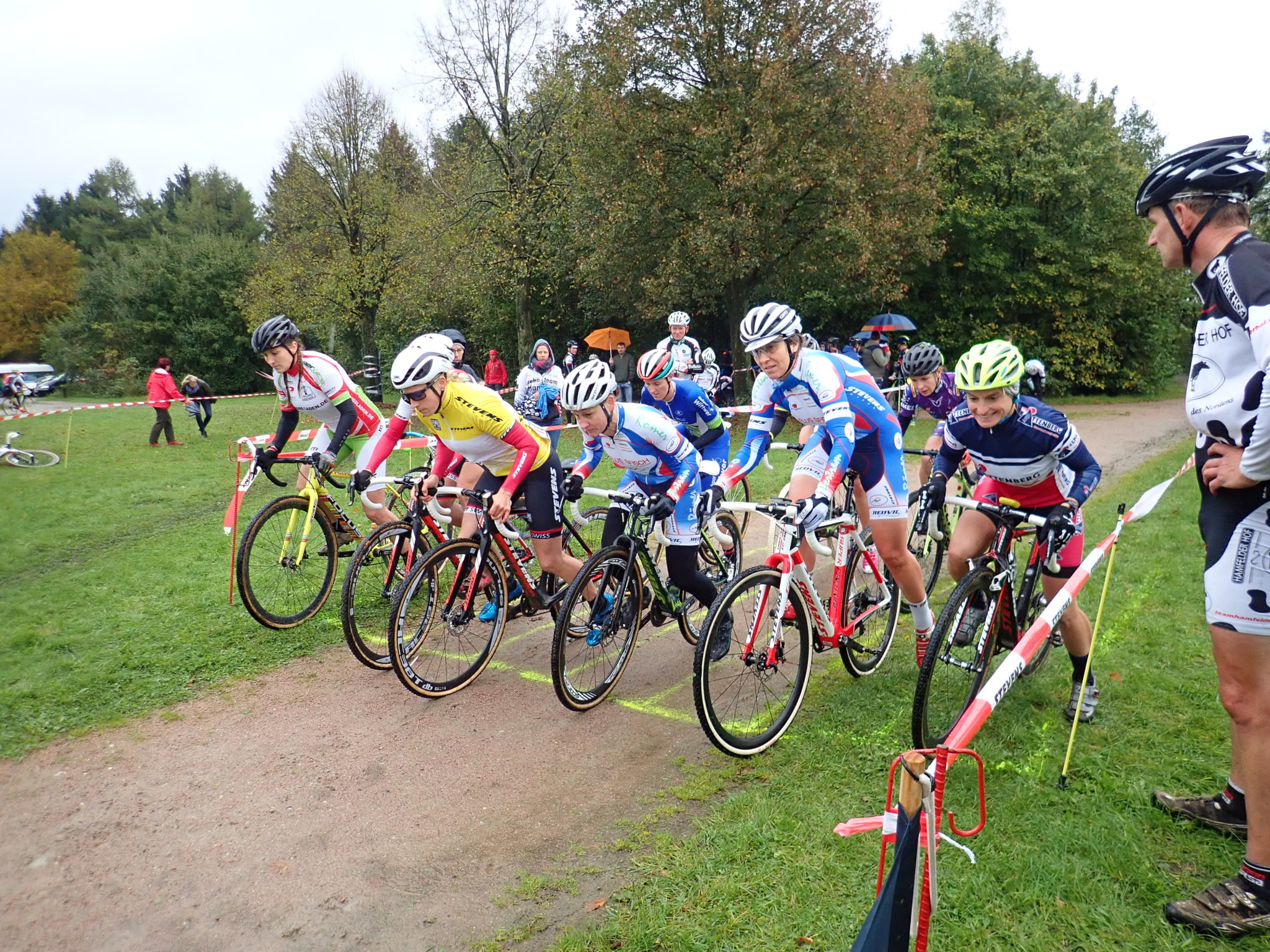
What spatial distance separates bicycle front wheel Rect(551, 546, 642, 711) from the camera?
4.69m

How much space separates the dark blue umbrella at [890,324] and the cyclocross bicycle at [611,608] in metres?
14.3

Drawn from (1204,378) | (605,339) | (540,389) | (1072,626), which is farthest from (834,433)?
(605,339)

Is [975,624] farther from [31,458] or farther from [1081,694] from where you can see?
[31,458]

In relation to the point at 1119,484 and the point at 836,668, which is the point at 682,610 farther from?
the point at 1119,484

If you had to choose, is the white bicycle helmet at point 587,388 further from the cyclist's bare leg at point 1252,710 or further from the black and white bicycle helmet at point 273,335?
the cyclist's bare leg at point 1252,710

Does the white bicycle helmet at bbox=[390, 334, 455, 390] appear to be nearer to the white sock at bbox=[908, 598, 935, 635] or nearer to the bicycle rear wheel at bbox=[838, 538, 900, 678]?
the bicycle rear wheel at bbox=[838, 538, 900, 678]

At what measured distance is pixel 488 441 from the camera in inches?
225

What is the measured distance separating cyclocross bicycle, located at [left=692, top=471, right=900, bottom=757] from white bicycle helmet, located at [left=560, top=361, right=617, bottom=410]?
1202 mm

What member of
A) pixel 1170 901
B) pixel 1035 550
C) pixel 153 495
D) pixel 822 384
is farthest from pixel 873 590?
pixel 153 495

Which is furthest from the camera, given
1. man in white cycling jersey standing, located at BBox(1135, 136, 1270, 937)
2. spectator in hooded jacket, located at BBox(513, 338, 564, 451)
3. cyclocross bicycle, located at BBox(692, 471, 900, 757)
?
spectator in hooded jacket, located at BBox(513, 338, 564, 451)

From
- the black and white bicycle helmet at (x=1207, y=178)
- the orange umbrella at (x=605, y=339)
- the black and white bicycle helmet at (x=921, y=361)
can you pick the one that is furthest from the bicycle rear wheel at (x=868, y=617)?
the orange umbrella at (x=605, y=339)

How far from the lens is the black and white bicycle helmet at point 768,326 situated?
4965mm

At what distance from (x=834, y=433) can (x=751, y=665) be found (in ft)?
4.90

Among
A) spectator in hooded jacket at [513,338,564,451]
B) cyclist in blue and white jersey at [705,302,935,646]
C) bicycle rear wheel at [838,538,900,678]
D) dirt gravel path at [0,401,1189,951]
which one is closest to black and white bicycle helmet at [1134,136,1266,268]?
cyclist in blue and white jersey at [705,302,935,646]
